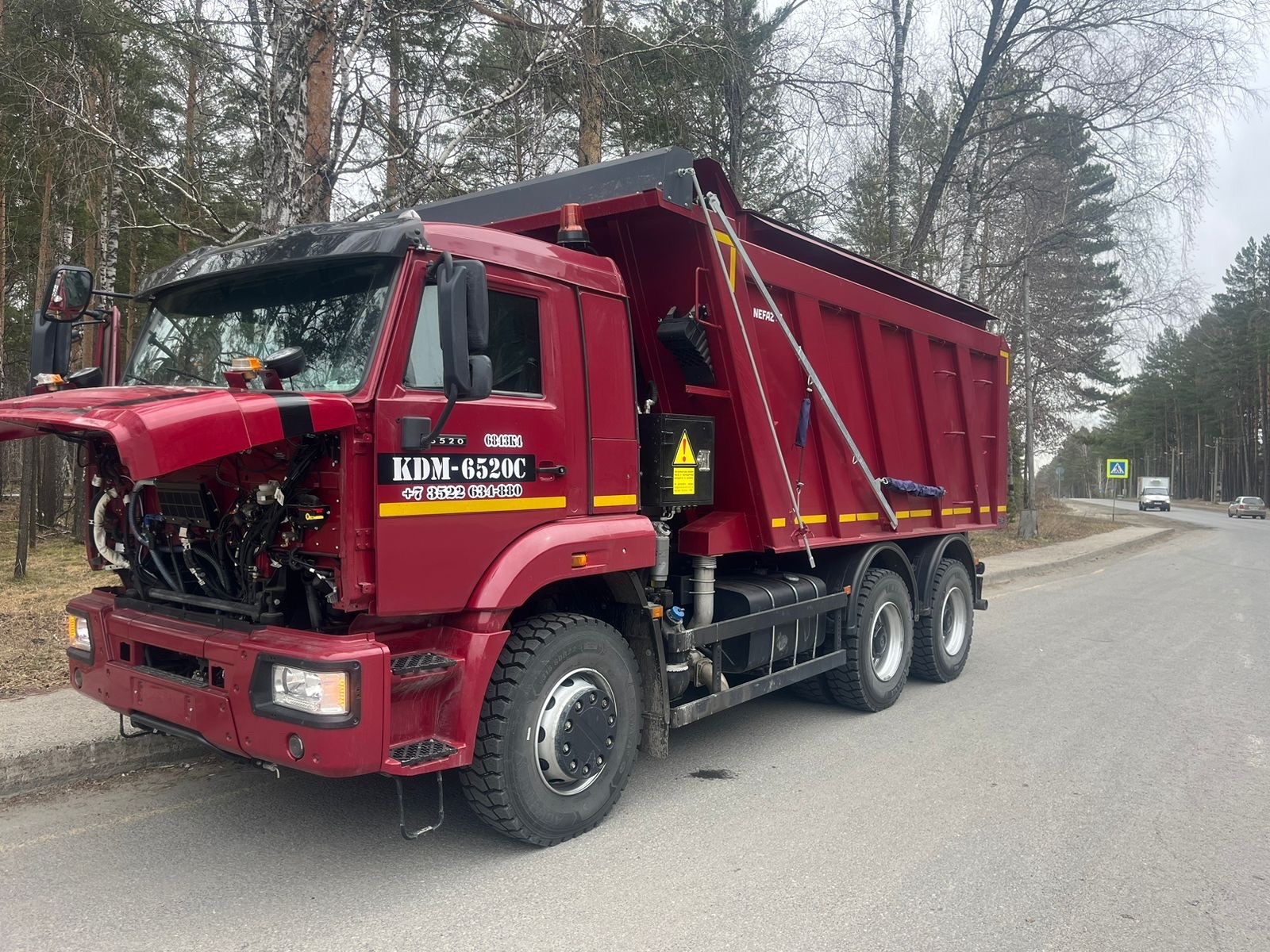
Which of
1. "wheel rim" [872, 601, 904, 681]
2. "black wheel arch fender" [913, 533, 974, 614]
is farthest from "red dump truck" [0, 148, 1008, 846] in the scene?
"black wheel arch fender" [913, 533, 974, 614]

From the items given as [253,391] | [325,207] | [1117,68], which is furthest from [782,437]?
[1117,68]

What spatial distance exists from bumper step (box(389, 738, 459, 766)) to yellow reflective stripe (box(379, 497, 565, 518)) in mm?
910

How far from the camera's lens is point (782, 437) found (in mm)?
5543

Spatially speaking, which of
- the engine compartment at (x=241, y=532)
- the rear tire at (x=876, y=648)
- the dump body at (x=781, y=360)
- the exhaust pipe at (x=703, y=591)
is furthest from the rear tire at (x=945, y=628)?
the engine compartment at (x=241, y=532)

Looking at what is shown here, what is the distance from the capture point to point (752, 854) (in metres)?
4.03

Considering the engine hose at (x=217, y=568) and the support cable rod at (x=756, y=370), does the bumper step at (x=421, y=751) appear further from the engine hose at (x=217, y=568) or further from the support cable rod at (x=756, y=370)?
the support cable rod at (x=756, y=370)

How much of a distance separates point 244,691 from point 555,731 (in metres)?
1.30

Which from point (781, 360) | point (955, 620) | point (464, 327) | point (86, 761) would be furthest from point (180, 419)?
point (955, 620)

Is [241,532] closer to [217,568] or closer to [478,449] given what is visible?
[217,568]

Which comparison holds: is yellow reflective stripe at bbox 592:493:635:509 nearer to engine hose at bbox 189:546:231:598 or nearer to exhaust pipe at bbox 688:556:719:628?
exhaust pipe at bbox 688:556:719:628

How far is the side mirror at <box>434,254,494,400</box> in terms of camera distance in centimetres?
330

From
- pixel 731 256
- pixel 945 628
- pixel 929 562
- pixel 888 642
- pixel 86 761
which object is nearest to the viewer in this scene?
pixel 86 761

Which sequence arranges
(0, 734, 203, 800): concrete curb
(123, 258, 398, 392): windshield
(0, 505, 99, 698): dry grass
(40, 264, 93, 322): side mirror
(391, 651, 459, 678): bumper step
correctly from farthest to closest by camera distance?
(0, 505, 99, 698): dry grass → (0, 734, 203, 800): concrete curb → (40, 264, 93, 322): side mirror → (123, 258, 398, 392): windshield → (391, 651, 459, 678): bumper step

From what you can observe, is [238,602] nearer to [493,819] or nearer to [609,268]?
[493,819]
